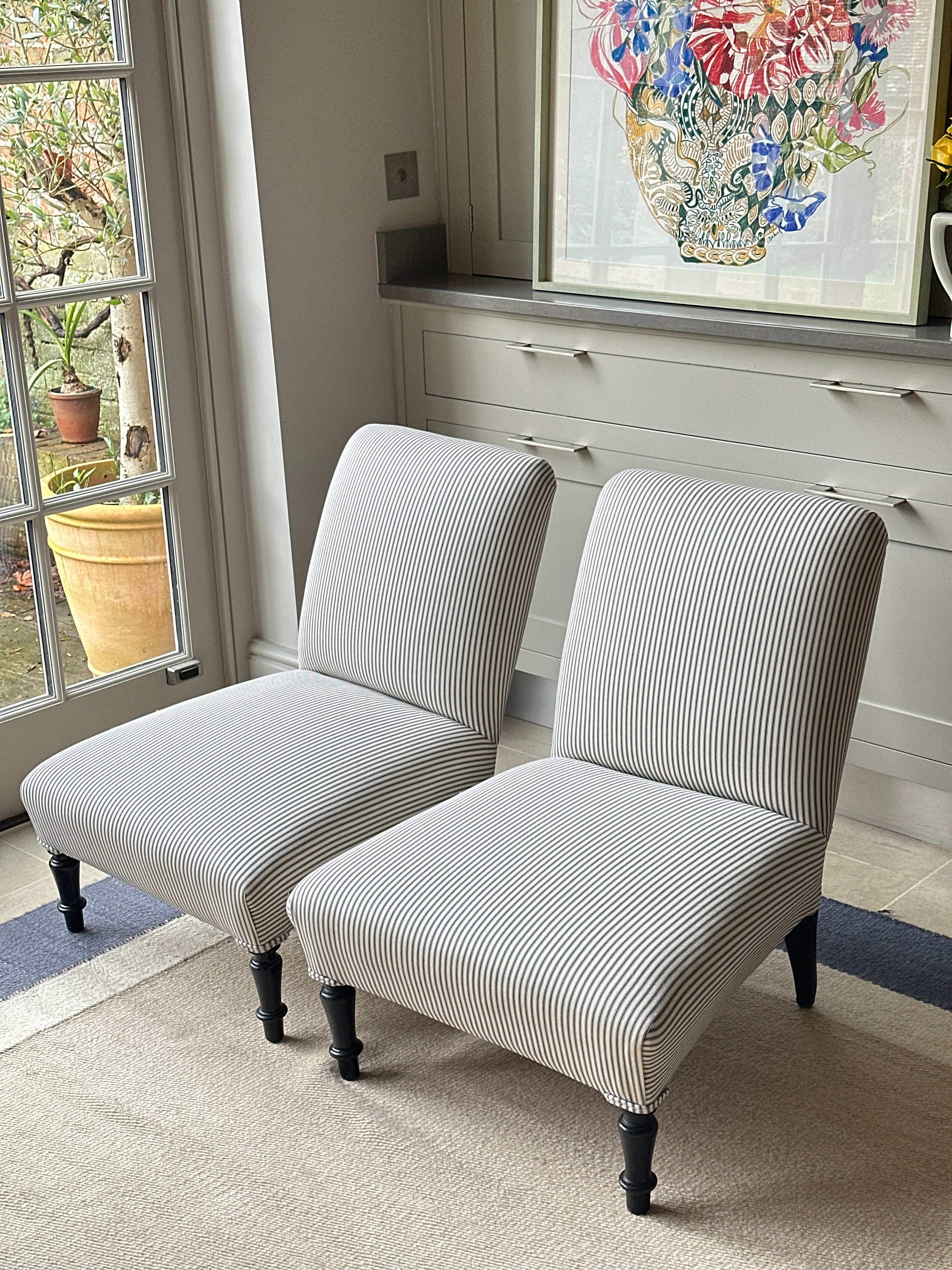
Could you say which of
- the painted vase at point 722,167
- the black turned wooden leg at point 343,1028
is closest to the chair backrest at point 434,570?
the black turned wooden leg at point 343,1028

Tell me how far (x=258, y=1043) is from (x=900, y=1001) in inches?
40.6

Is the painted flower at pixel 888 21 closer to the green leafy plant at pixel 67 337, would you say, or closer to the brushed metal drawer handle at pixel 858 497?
the brushed metal drawer handle at pixel 858 497

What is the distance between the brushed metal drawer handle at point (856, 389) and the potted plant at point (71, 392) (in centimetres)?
151

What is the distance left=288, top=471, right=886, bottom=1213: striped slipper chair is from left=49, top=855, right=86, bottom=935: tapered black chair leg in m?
0.64

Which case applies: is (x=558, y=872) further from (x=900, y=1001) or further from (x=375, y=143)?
(x=375, y=143)

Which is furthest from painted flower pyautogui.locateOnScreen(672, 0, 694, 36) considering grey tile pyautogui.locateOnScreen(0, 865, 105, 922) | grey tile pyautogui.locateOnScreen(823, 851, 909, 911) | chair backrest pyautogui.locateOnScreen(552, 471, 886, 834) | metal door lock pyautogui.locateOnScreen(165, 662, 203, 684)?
grey tile pyautogui.locateOnScreen(0, 865, 105, 922)

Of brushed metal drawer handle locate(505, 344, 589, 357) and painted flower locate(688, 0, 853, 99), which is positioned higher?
painted flower locate(688, 0, 853, 99)

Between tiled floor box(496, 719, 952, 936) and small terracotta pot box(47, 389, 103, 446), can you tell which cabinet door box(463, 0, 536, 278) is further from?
tiled floor box(496, 719, 952, 936)

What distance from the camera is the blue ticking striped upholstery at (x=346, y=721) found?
2.11 meters

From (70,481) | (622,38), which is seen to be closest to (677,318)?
(622,38)

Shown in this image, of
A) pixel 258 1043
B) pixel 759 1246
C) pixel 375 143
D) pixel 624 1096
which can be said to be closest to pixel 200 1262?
pixel 258 1043

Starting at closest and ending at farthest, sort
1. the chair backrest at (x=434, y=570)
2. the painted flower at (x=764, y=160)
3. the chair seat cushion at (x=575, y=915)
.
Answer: the chair seat cushion at (x=575, y=915), the chair backrest at (x=434, y=570), the painted flower at (x=764, y=160)

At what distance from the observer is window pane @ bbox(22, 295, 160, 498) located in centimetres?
286

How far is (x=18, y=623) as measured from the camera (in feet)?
9.54
